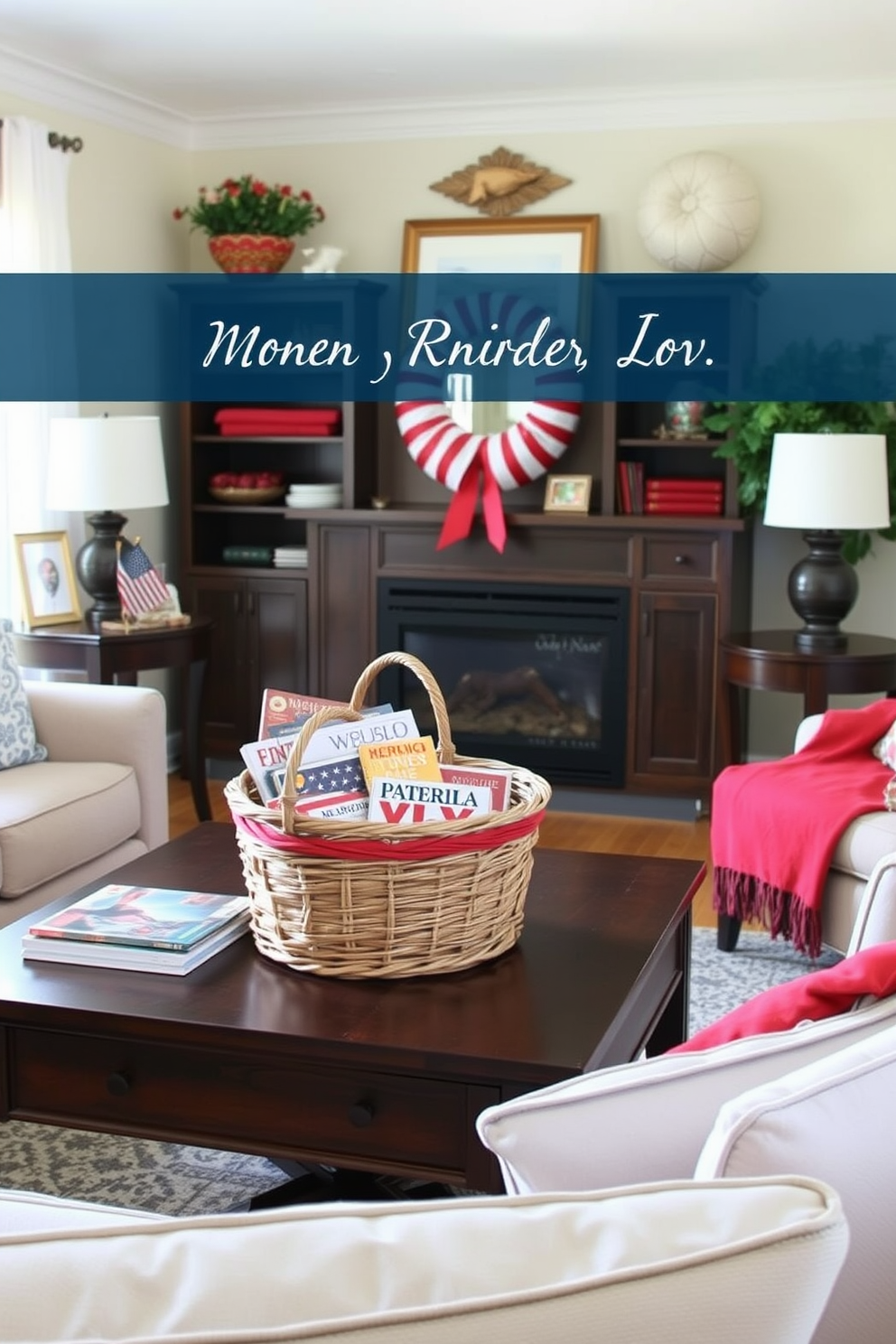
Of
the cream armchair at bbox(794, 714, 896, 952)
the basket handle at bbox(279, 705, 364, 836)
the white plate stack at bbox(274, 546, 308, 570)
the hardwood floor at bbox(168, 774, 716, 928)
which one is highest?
the white plate stack at bbox(274, 546, 308, 570)

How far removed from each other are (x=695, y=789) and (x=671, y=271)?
181 cm

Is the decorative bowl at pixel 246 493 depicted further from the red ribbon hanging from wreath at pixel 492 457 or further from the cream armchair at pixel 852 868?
the cream armchair at pixel 852 868

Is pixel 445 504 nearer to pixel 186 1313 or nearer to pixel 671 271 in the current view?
pixel 671 271

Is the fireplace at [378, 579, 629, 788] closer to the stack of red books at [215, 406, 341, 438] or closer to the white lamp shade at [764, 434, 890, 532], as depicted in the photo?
the stack of red books at [215, 406, 341, 438]

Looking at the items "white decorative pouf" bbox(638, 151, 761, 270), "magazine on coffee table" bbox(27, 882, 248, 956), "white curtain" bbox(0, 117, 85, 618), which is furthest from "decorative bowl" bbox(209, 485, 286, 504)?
"magazine on coffee table" bbox(27, 882, 248, 956)

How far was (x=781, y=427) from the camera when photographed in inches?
188

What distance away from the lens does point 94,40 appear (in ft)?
15.2

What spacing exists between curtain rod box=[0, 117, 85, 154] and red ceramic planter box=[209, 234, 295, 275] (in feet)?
1.98

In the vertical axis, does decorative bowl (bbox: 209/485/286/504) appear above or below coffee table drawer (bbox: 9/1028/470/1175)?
above

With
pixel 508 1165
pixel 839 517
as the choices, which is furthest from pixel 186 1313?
pixel 839 517

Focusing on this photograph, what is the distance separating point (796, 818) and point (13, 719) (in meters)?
1.90

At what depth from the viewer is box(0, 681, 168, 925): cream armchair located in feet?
10.7
